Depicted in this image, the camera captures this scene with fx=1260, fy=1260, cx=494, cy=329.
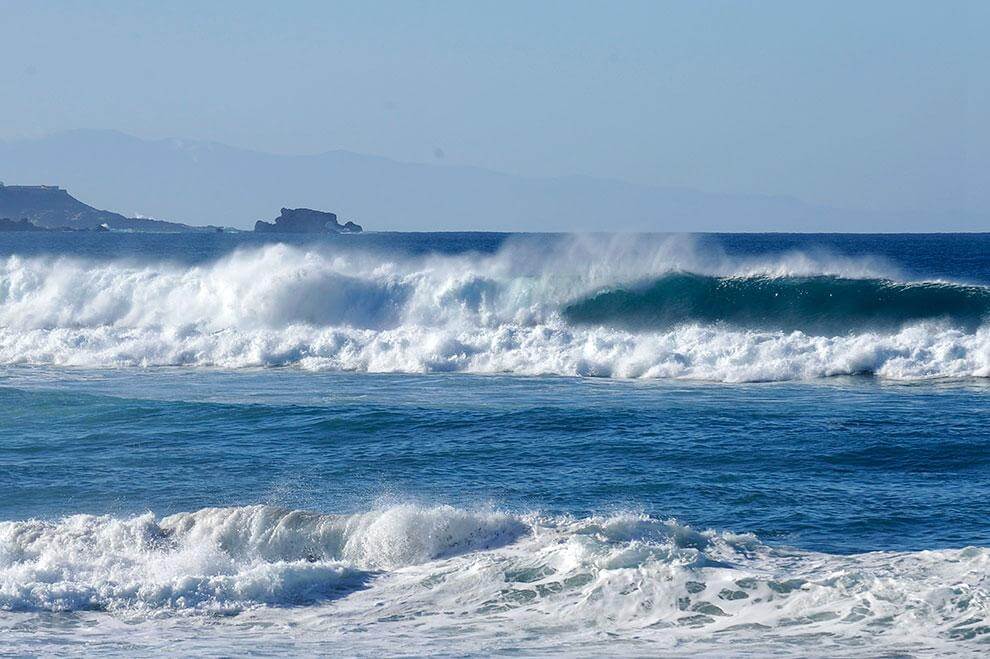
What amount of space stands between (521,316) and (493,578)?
20339mm

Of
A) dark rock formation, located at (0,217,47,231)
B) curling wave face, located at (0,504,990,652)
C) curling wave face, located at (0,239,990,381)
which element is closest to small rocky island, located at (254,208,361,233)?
dark rock formation, located at (0,217,47,231)

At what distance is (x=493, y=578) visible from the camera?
37.3 ft

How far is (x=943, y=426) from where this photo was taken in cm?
1756

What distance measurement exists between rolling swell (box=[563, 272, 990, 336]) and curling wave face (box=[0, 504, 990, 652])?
16.9 metres

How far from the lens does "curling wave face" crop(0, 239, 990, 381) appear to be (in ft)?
83.8

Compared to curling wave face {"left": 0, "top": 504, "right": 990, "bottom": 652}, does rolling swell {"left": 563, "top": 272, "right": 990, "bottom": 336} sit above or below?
above

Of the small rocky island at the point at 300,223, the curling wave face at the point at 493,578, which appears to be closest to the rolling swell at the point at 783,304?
the curling wave face at the point at 493,578

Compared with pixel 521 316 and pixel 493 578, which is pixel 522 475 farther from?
pixel 521 316

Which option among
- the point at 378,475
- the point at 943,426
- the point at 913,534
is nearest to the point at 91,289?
the point at 378,475

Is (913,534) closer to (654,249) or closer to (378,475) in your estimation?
(378,475)

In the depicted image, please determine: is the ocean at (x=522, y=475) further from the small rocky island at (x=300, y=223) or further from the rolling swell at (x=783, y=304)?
the small rocky island at (x=300, y=223)

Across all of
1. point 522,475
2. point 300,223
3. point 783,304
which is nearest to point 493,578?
point 522,475

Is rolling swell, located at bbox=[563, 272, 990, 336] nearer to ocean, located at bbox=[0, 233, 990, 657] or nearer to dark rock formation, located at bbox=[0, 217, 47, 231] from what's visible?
ocean, located at bbox=[0, 233, 990, 657]

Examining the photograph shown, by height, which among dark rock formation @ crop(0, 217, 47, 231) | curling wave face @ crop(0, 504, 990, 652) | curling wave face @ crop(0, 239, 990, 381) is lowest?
curling wave face @ crop(0, 504, 990, 652)
